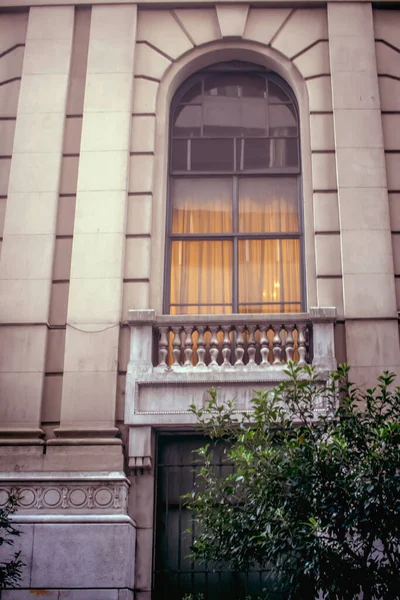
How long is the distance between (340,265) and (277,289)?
49.5 inches

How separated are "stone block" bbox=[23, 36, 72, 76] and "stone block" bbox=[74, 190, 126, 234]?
2.79 meters

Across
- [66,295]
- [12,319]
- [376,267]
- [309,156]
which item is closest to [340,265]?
[376,267]

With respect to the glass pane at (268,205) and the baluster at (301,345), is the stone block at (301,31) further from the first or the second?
the baluster at (301,345)

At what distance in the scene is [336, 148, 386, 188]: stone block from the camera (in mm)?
15547

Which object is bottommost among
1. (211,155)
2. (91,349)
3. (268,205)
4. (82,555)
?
(82,555)

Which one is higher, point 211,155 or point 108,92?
point 108,92

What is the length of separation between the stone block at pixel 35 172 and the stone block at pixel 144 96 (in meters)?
1.79

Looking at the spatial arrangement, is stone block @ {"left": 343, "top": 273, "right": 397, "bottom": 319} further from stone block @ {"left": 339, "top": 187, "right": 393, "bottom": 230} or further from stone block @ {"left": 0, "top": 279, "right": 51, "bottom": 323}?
stone block @ {"left": 0, "top": 279, "right": 51, "bottom": 323}

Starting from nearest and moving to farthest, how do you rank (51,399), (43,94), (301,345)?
(51,399)
(301,345)
(43,94)

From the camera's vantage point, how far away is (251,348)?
1442cm

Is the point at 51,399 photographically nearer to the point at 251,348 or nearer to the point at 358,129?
the point at 251,348

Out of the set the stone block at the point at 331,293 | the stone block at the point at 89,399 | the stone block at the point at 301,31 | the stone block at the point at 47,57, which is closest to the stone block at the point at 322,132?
the stone block at the point at 301,31

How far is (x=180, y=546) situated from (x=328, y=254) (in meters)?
5.43

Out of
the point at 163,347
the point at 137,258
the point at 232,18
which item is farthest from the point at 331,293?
the point at 232,18
